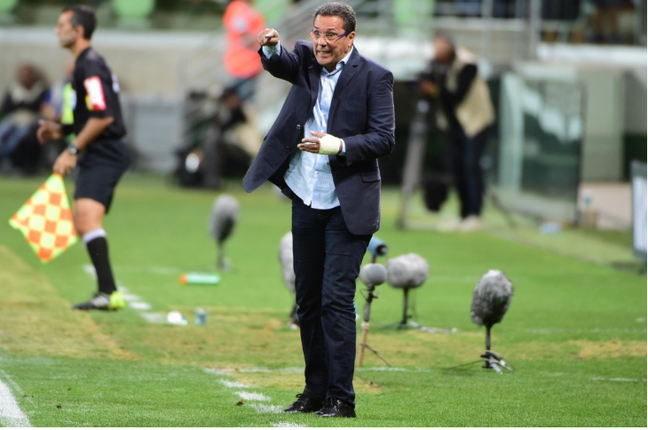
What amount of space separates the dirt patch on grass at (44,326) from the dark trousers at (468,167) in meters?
6.87

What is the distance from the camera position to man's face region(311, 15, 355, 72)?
21.6 ft

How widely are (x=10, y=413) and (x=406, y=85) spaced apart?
56.4ft

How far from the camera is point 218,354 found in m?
8.98

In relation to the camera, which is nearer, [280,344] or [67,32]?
[280,344]

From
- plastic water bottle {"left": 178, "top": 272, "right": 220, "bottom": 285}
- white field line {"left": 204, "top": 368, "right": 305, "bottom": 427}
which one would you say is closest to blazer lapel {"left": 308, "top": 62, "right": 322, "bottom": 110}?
white field line {"left": 204, "top": 368, "right": 305, "bottom": 427}

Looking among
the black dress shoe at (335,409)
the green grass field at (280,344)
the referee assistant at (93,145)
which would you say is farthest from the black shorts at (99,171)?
the black dress shoe at (335,409)

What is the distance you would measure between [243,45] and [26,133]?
4.68 m

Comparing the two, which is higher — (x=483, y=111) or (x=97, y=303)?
(x=483, y=111)

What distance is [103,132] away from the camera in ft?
34.4

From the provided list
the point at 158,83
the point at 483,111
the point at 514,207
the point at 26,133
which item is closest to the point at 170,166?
the point at 158,83

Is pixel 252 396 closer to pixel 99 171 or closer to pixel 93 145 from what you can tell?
pixel 99 171

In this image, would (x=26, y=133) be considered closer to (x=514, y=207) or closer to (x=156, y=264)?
(x=514, y=207)

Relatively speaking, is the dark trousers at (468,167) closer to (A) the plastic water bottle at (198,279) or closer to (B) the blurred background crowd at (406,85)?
(B) the blurred background crowd at (406,85)

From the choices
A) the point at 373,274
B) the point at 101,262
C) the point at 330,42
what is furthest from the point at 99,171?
the point at 330,42
